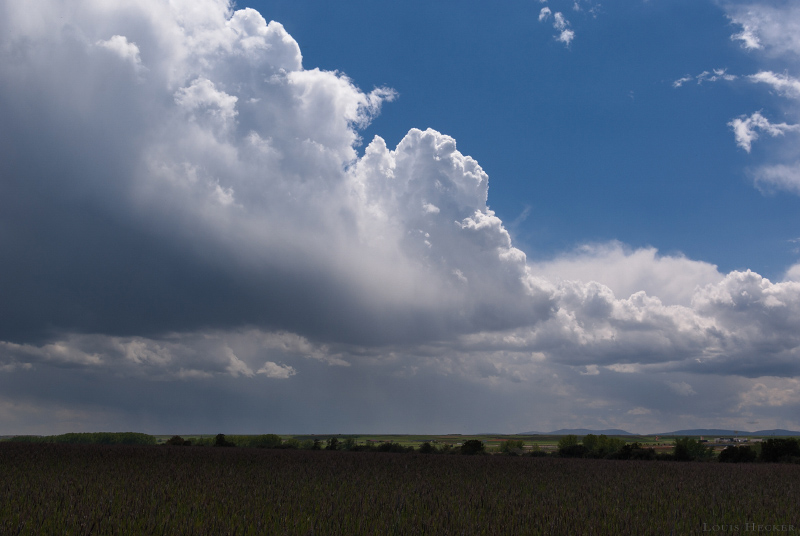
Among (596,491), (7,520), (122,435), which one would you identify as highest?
(7,520)

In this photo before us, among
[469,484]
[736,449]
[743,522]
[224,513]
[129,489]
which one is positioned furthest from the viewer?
[736,449]

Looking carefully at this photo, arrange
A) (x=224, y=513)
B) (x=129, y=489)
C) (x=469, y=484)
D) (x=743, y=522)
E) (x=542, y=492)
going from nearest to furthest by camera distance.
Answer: (x=224, y=513), (x=743, y=522), (x=129, y=489), (x=542, y=492), (x=469, y=484)

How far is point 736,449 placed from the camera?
31109 mm

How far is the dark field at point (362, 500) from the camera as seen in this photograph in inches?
290

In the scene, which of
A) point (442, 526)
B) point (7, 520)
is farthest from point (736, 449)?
point (7, 520)

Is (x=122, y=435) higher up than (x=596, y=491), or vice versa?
(x=596, y=491)

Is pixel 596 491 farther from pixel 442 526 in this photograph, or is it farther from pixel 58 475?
pixel 58 475

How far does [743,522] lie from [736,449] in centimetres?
2757
